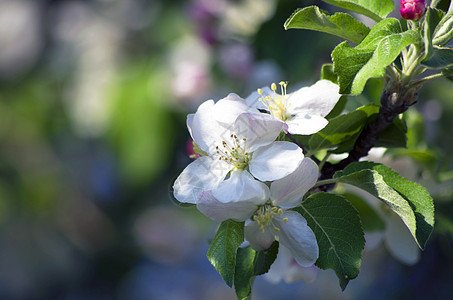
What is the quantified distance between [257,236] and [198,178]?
108 mm

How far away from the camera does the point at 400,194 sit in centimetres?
65

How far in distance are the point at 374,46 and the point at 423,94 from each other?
3.74 ft

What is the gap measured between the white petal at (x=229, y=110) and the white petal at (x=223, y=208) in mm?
103

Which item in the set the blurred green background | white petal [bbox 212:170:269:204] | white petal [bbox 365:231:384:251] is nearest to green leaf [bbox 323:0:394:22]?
white petal [bbox 212:170:269:204]

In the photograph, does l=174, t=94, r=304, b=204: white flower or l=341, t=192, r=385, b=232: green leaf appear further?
l=341, t=192, r=385, b=232: green leaf

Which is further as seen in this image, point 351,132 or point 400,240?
point 400,240

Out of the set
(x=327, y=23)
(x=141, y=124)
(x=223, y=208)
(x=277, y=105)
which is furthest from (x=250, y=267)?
(x=141, y=124)

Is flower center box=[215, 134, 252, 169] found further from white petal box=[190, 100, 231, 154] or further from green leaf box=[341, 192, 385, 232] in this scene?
green leaf box=[341, 192, 385, 232]

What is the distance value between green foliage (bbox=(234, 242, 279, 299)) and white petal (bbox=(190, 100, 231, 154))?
0.16m

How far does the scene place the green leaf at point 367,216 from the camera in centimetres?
92

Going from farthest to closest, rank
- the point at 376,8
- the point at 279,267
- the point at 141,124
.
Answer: the point at 141,124, the point at 279,267, the point at 376,8

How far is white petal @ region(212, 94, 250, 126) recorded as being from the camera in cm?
66

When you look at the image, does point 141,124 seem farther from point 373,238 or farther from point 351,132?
point 351,132

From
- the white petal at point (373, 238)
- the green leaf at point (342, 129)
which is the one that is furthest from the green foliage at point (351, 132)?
the white petal at point (373, 238)
